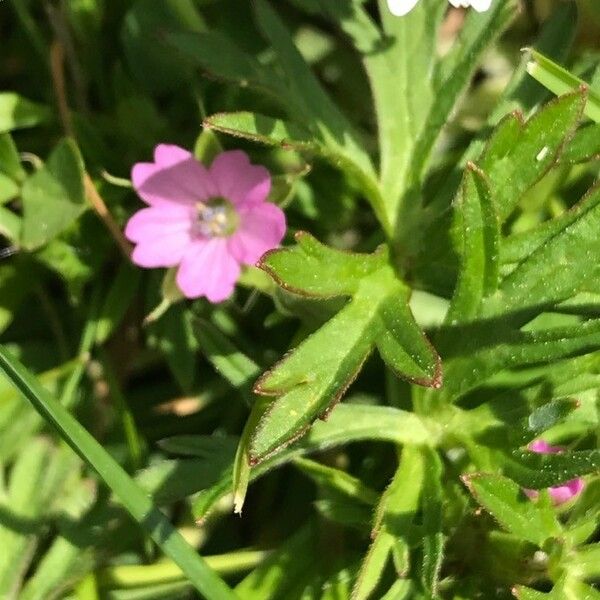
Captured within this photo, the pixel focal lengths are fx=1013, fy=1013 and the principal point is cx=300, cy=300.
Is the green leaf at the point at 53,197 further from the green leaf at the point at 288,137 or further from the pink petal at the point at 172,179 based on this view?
the green leaf at the point at 288,137

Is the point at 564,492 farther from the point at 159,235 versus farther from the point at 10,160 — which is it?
the point at 10,160

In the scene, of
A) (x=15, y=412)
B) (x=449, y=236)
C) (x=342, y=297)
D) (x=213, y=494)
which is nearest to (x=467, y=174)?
→ (x=449, y=236)

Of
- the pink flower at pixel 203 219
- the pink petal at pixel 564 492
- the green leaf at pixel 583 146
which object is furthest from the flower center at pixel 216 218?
the pink petal at pixel 564 492

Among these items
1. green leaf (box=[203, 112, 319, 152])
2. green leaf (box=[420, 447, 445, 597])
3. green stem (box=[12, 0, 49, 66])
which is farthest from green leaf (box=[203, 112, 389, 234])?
green stem (box=[12, 0, 49, 66])

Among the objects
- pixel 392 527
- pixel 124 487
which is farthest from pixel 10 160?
pixel 392 527

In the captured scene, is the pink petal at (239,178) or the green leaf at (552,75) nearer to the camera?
the green leaf at (552,75)

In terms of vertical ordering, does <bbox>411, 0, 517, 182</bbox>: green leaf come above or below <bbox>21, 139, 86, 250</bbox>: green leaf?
above

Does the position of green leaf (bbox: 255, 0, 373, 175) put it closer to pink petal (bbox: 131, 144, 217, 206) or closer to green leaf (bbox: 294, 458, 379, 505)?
pink petal (bbox: 131, 144, 217, 206)

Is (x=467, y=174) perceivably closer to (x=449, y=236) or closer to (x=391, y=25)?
(x=449, y=236)
